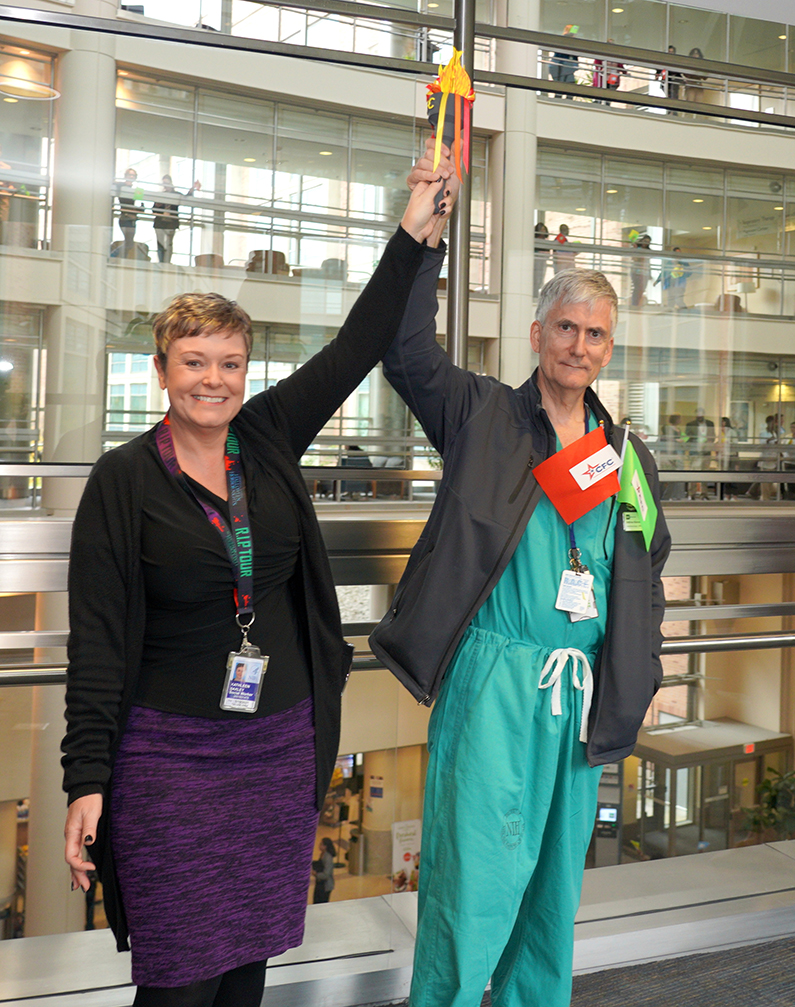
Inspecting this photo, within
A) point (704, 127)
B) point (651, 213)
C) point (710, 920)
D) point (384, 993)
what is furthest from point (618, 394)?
point (384, 993)

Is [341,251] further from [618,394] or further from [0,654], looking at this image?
[0,654]

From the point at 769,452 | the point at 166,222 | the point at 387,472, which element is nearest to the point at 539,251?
the point at 387,472

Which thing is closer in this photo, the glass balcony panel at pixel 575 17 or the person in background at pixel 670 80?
the glass balcony panel at pixel 575 17

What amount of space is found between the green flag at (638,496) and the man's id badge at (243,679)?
76 centimetres

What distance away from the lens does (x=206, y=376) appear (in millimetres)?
1483

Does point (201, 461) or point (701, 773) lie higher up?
point (201, 461)

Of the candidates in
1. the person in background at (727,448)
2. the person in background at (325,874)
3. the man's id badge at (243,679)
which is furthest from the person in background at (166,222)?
the person in background at (727,448)

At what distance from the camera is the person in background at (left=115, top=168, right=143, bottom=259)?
7.48 feet

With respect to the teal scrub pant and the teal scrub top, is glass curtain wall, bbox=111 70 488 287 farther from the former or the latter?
the teal scrub pant

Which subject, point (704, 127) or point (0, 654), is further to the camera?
point (704, 127)

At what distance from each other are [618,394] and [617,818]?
4.52ft

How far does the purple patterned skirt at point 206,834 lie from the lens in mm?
1498

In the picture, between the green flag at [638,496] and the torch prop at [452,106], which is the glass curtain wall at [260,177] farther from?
the green flag at [638,496]

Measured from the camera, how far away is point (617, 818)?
3.01m
